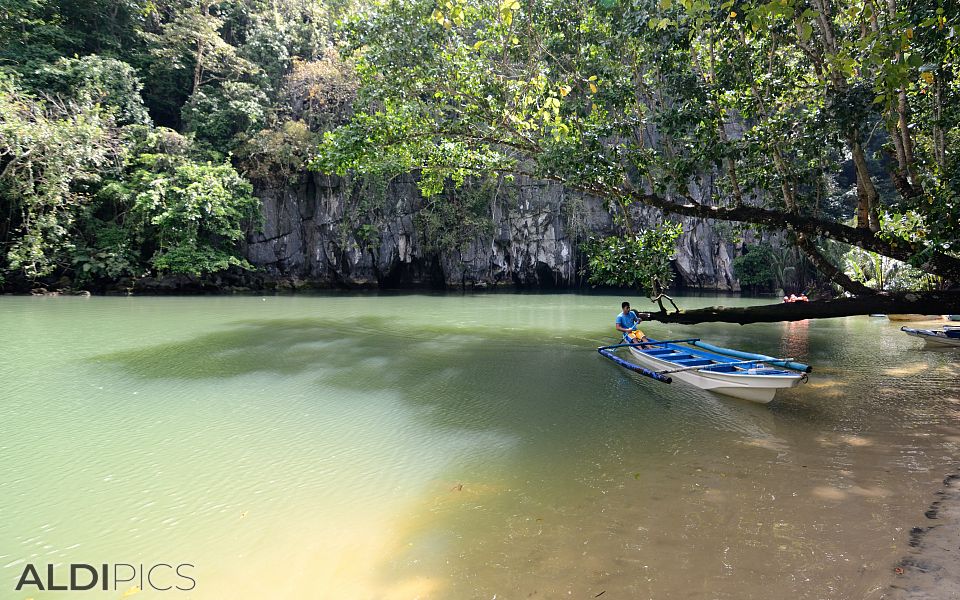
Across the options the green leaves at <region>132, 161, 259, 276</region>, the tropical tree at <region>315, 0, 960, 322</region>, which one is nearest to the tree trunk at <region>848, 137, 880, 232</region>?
the tropical tree at <region>315, 0, 960, 322</region>

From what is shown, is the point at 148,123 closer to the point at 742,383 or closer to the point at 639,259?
the point at 639,259

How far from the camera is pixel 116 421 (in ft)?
16.9

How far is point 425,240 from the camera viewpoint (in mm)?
26797

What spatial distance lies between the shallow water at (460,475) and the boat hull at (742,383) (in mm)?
190

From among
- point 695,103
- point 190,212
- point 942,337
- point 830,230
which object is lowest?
point 942,337

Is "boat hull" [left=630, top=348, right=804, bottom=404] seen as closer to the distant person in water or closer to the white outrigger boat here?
the distant person in water

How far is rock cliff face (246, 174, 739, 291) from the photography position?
2488cm

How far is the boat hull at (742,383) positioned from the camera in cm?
540

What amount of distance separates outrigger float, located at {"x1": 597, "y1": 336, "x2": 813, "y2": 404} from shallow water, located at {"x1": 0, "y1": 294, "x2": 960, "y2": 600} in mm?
243

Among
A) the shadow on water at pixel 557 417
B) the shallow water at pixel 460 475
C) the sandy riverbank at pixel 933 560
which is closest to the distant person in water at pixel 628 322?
the shadow on water at pixel 557 417

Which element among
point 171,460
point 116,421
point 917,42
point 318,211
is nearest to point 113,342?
point 116,421

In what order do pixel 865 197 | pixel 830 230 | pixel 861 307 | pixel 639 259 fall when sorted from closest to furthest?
1. pixel 861 307
2. pixel 865 197
3. pixel 830 230
4. pixel 639 259

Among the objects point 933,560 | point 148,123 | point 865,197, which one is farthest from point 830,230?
point 148,123

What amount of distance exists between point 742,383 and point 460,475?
12.5ft
